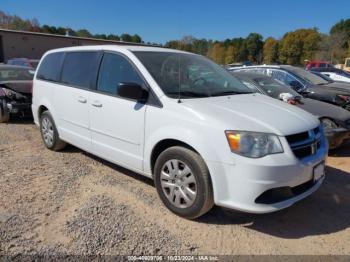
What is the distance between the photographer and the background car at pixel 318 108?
5.50 meters

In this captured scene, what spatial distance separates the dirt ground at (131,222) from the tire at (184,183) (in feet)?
0.52

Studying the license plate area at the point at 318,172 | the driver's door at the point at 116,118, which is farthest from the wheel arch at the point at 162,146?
the license plate area at the point at 318,172

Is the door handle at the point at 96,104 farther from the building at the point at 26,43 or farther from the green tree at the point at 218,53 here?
the green tree at the point at 218,53

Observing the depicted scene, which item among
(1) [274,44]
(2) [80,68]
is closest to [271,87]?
(2) [80,68]

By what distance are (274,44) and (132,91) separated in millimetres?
87220

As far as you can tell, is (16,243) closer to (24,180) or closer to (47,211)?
(47,211)

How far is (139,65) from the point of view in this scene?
149 inches

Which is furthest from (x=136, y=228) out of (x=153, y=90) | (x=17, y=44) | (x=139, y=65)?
(x=17, y=44)

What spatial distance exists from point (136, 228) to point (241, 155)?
1.26m

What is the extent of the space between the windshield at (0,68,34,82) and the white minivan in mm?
4778

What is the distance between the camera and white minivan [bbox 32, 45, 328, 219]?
2943mm

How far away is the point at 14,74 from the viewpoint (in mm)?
8945

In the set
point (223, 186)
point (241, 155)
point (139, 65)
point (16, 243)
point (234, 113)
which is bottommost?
point (16, 243)

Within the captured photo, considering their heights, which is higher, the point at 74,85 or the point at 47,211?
the point at 74,85
